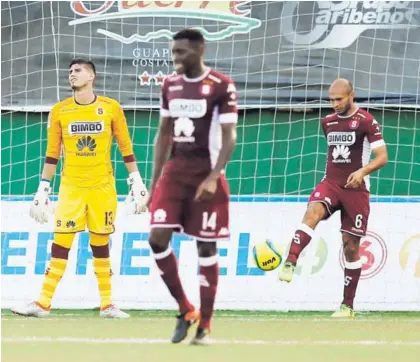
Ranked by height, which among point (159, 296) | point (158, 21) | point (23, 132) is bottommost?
point (159, 296)

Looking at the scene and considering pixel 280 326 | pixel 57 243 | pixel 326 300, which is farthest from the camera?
pixel 326 300

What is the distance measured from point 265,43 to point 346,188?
2825 millimetres

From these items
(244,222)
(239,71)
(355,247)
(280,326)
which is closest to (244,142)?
(239,71)

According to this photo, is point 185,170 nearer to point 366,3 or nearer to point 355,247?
point 355,247

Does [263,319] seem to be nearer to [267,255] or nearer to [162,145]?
[267,255]

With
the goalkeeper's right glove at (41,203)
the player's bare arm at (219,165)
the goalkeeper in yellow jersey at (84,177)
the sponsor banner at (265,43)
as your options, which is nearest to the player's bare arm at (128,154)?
the goalkeeper in yellow jersey at (84,177)

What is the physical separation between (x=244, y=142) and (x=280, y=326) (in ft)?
13.5

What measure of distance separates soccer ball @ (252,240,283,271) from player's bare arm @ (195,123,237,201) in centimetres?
428

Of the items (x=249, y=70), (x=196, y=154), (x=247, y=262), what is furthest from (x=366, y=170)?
(x=196, y=154)

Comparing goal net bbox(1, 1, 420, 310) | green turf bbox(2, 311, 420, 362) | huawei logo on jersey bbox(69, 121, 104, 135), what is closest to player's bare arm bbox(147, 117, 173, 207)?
green turf bbox(2, 311, 420, 362)

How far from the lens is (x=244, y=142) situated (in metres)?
14.2
